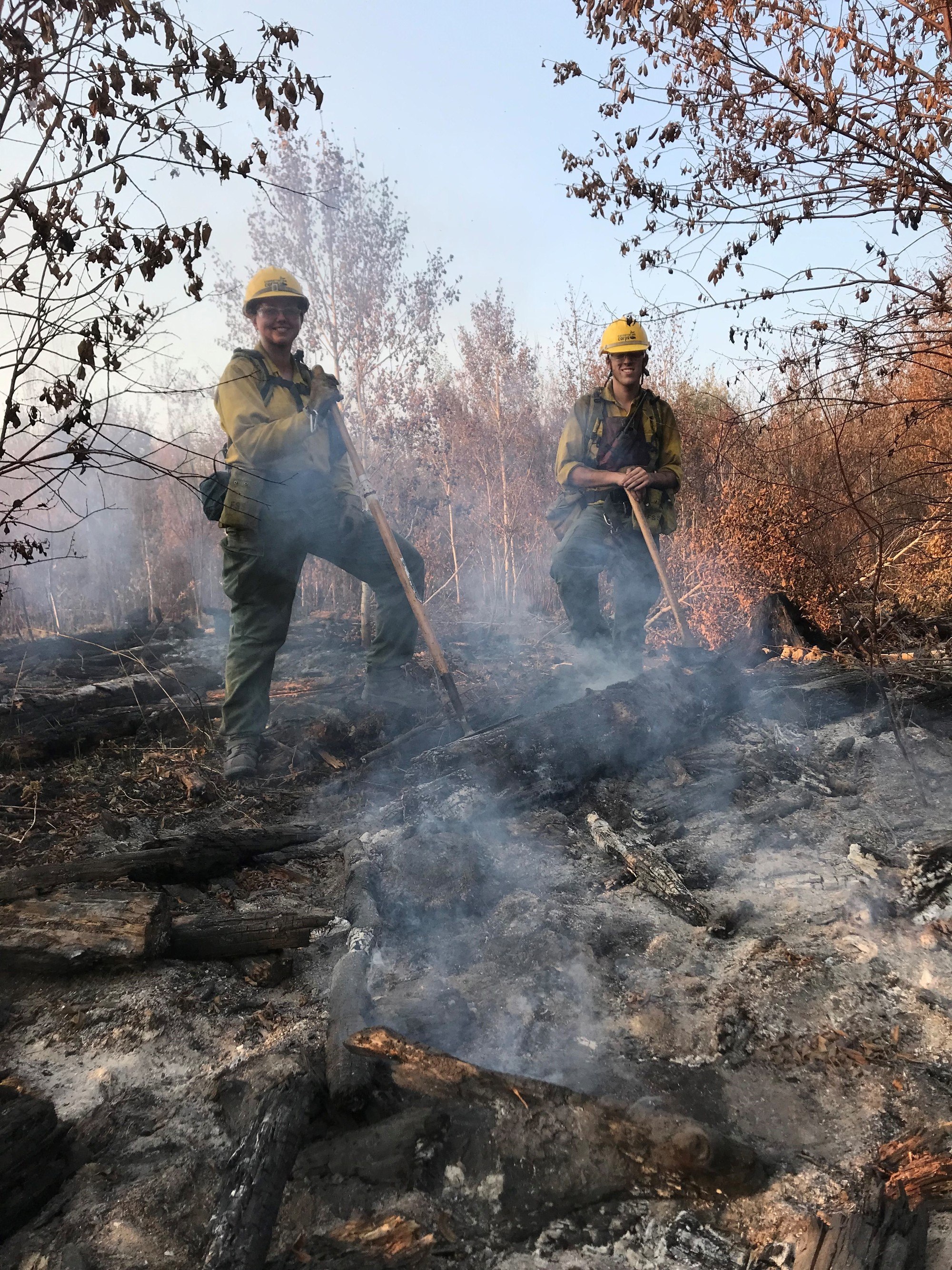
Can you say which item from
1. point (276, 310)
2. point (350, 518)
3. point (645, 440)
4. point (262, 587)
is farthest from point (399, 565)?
point (645, 440)

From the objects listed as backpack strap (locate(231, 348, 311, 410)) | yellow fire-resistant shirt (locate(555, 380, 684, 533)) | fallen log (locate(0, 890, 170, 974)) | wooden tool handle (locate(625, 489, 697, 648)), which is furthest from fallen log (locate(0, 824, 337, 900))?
yellow fire-resistant shirt (locate(555, 380, 684, 533))

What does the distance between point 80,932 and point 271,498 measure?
108 inches

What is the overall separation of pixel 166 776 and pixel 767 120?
4.85 metres

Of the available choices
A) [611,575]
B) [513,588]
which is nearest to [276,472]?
[611,575]

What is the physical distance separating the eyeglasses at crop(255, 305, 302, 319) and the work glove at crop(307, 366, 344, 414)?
351 millimetres

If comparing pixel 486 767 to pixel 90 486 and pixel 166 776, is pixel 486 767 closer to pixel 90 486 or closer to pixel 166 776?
pixel 166 776

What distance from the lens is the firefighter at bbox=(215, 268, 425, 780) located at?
4.43m

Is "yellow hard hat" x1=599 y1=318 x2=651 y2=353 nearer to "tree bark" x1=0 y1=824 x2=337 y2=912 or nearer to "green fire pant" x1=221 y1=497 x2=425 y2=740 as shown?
"green fire pant" x1=221 y1=497 x2=425 y2=740

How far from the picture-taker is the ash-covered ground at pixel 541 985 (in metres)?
1.67

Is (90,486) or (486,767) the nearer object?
(486,767)

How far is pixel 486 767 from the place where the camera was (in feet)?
13.0

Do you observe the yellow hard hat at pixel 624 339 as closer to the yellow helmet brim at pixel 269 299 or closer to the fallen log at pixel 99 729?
the yellow helmet brim at pixel 269 299

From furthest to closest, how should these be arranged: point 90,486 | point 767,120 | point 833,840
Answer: point 90,486
point 767,120
point 833,840

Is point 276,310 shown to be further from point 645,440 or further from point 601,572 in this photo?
point 601,572
